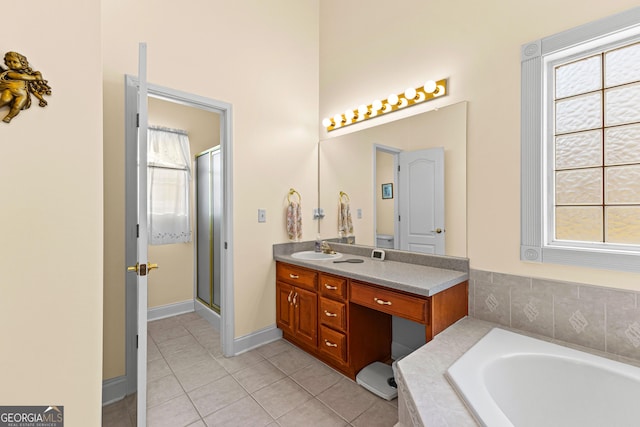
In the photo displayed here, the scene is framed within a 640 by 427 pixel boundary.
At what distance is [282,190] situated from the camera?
275cm

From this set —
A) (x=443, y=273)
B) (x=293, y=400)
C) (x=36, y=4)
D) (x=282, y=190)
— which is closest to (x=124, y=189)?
(x=36, y=4)

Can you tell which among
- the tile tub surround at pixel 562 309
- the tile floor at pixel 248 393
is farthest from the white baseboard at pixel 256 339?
the tile tub surround at pixel 562 309

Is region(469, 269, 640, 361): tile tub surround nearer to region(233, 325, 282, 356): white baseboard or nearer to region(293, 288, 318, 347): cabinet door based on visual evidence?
region(293, 288, 318, 347): cabinet door

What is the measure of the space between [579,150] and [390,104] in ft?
4.23

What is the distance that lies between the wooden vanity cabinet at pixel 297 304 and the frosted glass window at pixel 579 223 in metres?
1.62

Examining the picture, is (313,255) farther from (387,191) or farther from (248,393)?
(248,393)

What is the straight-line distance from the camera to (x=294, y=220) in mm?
2740

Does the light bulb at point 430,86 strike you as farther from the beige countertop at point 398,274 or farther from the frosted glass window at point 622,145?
the beige countertop at point 398,274

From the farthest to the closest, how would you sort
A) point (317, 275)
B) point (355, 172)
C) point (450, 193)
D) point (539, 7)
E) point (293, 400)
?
point (355, 172) < point (317, 275) < point (450, 193) < point (293, 400) < point (539, 7)

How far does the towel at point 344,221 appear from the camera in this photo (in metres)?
2.76

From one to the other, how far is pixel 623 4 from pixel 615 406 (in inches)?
71.6

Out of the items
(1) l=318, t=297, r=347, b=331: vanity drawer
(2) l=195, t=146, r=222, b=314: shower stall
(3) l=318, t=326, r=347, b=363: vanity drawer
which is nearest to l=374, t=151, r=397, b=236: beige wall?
(1) l=318, t=297, r=347, b=331: vanity drawer

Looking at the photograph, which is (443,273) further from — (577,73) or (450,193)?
(577,73)

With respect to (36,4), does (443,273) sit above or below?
below
